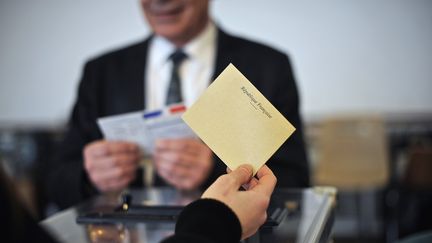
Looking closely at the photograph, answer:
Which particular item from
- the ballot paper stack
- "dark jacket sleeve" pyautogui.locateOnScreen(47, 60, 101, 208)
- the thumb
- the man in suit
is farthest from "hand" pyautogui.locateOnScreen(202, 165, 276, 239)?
"dark jacket sleeve" pyautogui.locateOnScreen(47, 60, 101, 208)

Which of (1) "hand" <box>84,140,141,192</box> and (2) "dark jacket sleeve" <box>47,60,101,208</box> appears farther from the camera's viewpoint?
(2) "dark jacket sleeve" <box>47,60,101,208</box>

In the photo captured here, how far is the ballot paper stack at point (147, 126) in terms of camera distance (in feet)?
3.48

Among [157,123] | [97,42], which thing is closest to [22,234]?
[157,123]

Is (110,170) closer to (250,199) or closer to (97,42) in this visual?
(250,199)

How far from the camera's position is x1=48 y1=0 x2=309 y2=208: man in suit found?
1.17 m

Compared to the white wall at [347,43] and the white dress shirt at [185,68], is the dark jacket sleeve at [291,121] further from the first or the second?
the white wall at [347,43]

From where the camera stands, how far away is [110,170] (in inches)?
46.2

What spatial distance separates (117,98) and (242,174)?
3.11 ft

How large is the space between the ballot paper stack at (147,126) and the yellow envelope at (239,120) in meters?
0.46

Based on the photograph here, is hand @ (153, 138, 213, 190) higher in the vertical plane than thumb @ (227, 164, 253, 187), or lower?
lower

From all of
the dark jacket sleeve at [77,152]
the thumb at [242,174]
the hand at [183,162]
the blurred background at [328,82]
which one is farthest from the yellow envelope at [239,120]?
the blurred background at [328,82]

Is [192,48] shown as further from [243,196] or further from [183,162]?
[243,196]

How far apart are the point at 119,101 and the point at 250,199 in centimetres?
95

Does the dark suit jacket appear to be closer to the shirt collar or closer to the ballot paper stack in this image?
the shirt collar
